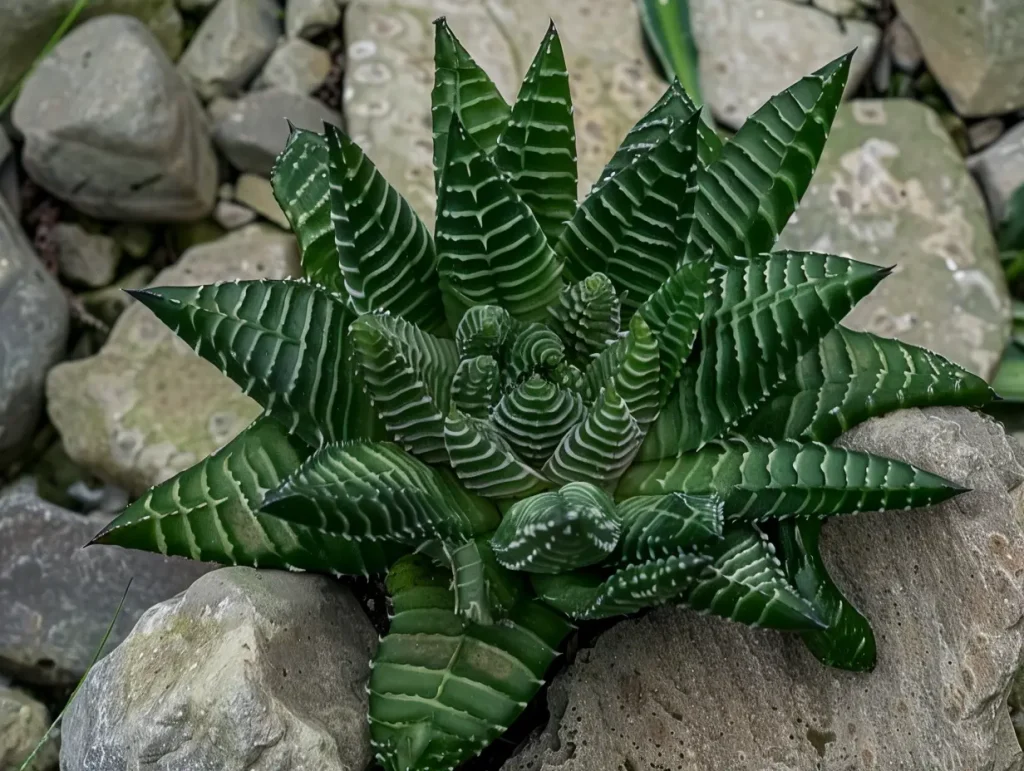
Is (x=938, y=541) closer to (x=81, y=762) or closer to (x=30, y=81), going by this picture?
(x=81, y=762)

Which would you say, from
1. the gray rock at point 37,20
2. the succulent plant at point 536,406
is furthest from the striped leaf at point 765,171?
the gray rock at point 37,20

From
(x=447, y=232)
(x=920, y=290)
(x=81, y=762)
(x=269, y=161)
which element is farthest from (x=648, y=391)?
(x=269, y=161)

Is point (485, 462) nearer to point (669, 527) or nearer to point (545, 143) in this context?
point (669, 527)

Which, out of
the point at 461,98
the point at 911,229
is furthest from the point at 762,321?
the point at 911,229

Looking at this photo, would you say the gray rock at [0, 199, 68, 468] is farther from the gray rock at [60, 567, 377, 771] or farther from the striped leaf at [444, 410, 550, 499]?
the striped leaf at [444, 410, 550, 499]

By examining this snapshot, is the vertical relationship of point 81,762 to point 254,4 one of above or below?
below

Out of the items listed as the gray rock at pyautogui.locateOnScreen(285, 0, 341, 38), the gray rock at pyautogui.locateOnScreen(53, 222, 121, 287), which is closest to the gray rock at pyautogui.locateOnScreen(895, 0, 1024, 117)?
the gray rock at pyautogui.locateOnScreen(285, 0, 341, 38)

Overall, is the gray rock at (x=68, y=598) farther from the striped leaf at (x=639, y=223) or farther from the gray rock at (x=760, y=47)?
the gray rock at (x=760, y=47)
